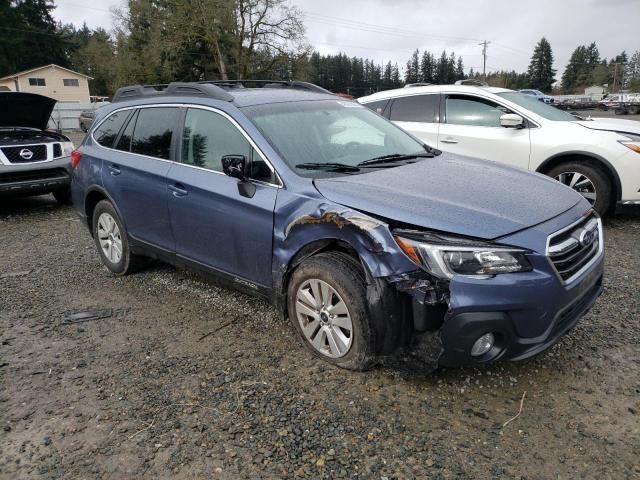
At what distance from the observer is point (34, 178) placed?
7.74m

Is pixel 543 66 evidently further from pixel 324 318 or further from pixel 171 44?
pixel 324 318

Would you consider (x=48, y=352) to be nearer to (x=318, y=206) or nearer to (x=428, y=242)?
(x=318, y=206)

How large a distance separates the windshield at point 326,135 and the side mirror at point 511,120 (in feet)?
8.13

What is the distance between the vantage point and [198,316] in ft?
13.1

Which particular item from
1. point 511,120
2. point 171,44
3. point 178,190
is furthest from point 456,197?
point 171,44

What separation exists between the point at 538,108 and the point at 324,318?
5.02 meters

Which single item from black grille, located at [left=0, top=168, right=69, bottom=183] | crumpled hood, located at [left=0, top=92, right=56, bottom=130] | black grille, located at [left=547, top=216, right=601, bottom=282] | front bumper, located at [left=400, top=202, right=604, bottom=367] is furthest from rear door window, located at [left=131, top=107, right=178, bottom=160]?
crumpled hood, located at [left=0, top=92, right=56, bottom=130]

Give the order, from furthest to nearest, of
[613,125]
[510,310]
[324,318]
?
[613,125] < [324,318] < [510,310]

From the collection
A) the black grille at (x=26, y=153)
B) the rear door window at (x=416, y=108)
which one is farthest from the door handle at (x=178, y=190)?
the black grille at (x=26, y=153)

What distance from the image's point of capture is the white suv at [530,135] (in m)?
5.81

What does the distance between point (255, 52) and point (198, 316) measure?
43920 mm

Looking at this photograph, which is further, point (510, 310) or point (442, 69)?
point (442, 69)

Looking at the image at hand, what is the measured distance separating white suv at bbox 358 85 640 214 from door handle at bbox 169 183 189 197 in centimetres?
407

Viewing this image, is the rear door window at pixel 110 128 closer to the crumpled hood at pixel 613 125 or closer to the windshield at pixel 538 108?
the windshield at pixel 538 108
